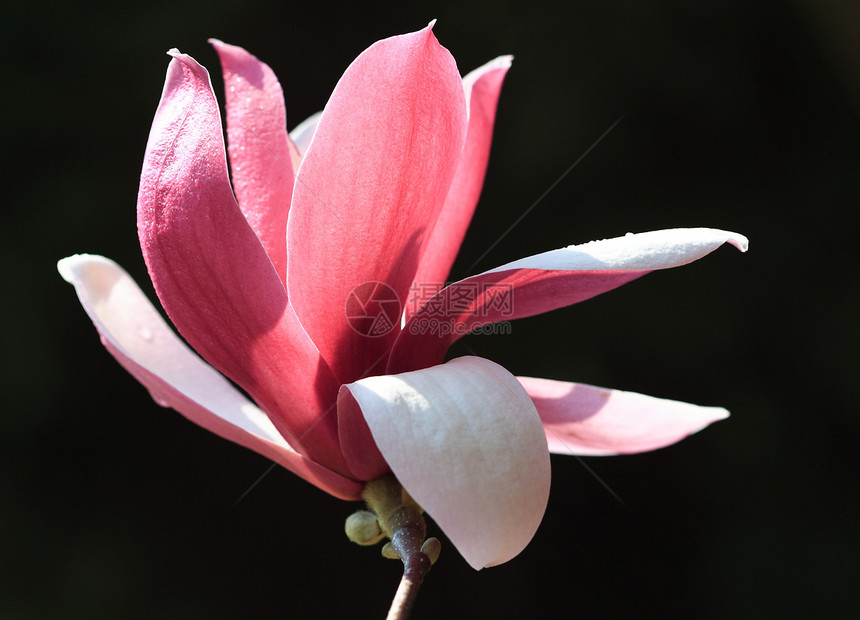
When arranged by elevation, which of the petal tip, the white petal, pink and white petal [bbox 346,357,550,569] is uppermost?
the petal tip

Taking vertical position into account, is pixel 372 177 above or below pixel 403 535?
above

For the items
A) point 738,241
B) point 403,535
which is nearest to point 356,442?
point 403,535

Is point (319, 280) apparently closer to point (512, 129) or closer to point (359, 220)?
point (359, 220)

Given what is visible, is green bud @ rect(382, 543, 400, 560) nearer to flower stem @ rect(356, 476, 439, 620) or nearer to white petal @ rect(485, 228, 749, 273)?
flower stem @ rect(356, 476, 439, 620)

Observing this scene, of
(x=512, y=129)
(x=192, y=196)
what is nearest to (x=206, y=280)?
(x=192, y=196)

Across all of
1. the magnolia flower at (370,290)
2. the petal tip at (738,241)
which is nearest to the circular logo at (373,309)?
the magnolia flower at (370,290)

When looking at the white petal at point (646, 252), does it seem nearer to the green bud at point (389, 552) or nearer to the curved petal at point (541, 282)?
the curved petal at point (541, 282)

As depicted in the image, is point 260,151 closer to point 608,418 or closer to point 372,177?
point 372,177

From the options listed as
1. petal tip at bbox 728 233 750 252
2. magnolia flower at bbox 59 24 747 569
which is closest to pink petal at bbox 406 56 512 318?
magnolia flower at bbox 59 24 747 569
